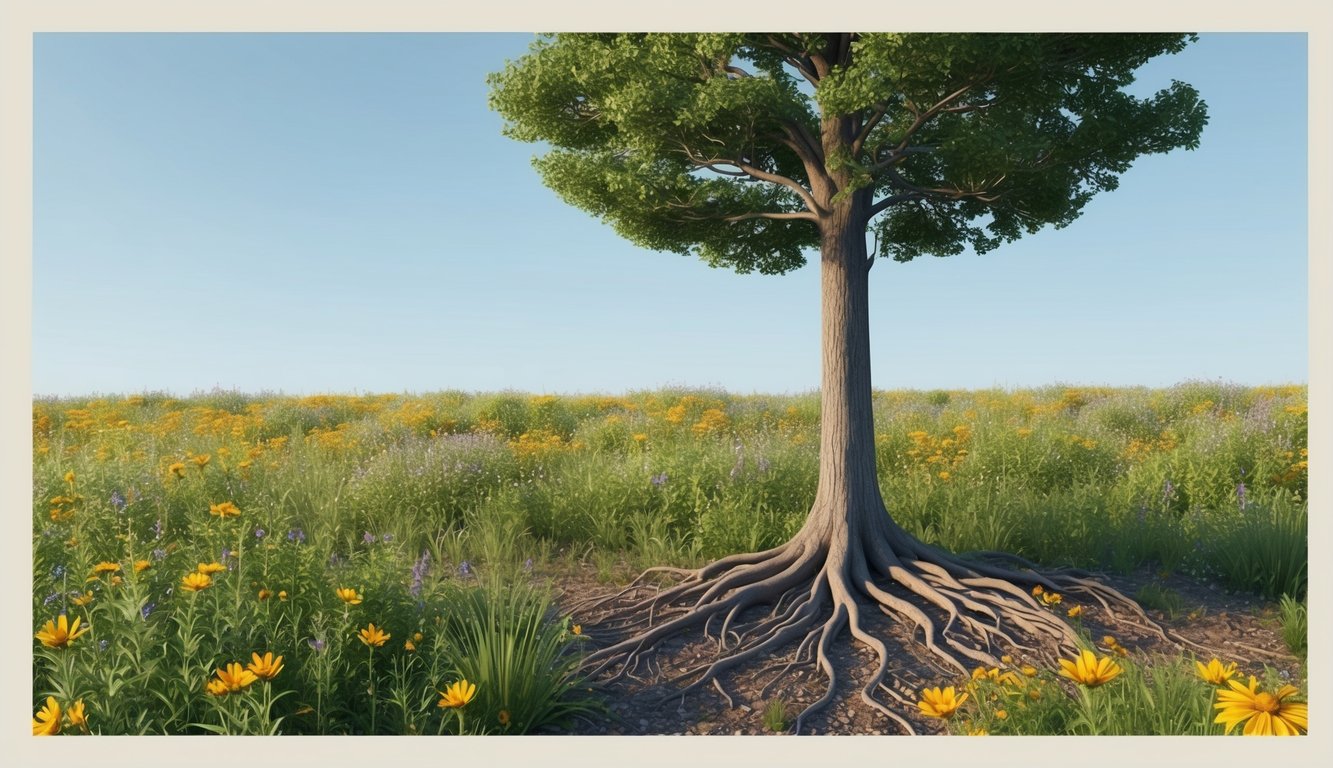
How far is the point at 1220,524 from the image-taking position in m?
6.98

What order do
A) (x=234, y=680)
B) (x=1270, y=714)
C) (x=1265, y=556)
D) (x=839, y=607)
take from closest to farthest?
(x=1270, y=714)
(x=234, y=680)
(x=839, y=607)
(x=1265, y=556)

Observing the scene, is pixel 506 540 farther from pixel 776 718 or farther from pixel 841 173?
pixel 841 173

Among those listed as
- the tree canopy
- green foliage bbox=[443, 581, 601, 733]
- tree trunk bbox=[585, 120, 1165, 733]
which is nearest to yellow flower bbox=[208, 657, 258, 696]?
green foliage bbox=[443, 581, 601, 733]

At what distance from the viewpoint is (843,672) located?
4871mm

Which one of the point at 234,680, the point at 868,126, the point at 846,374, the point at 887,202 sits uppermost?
the point at 868,126

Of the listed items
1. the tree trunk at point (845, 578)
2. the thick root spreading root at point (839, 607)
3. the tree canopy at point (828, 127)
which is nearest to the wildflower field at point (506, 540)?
the thick root spreading root at point (839, 607)

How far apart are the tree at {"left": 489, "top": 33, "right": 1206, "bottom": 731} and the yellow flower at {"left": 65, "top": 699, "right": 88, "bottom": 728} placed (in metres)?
2.57

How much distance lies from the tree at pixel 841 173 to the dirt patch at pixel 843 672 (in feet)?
0.44

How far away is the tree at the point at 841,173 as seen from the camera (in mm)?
5176

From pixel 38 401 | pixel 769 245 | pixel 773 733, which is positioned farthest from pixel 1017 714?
pixel 38 401

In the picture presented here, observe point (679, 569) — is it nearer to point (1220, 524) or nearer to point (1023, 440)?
point (1220, 524)

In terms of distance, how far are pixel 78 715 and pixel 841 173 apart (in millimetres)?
5519

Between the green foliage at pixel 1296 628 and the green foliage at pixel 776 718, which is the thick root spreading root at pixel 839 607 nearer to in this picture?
the green foliage at pixel 776 718

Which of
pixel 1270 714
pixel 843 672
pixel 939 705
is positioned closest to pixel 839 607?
pixel 843 672
